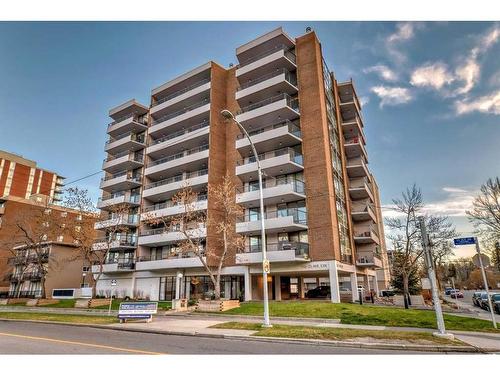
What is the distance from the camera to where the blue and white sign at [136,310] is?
18438 millimetres

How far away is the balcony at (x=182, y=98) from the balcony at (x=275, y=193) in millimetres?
15054

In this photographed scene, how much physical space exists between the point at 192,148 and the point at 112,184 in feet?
45.4

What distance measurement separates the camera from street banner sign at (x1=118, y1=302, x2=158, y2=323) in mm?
18438

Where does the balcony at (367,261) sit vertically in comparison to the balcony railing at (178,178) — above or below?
below

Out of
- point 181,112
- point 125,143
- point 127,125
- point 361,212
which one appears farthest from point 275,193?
point 127,125

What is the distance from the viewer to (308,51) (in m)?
35.9

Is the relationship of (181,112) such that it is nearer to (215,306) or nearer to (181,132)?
(181,132)

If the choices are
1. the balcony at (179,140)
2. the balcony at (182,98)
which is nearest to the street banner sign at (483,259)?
the balcony at (179,140)

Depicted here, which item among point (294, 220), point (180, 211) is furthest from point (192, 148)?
point (294, 220)

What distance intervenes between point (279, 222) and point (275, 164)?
6005mm

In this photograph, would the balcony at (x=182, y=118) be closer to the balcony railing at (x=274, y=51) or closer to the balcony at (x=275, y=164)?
the balcony railing at (x=274, y=51)

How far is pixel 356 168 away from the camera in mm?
41219

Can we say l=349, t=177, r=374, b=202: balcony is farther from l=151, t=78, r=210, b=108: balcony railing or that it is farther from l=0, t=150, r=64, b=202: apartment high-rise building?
l=0, t=150, r=64, b=202: apartment high-rise building

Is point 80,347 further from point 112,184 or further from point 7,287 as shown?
point 7,287
